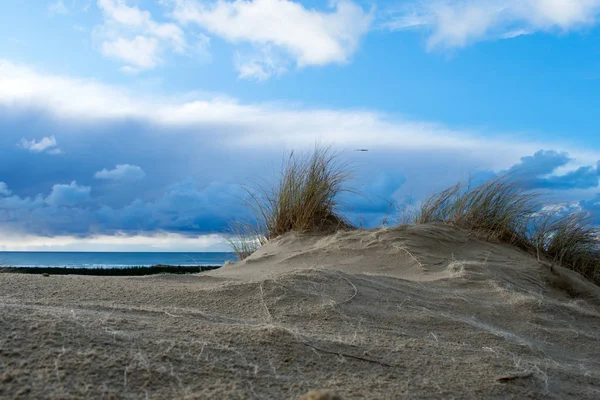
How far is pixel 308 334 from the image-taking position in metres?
2.47

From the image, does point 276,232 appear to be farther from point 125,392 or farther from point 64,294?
point 125,392

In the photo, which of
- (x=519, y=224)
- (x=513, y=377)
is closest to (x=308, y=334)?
(x=513, y=377)

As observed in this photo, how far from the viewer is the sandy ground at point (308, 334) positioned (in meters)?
1.82

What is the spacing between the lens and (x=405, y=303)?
345cm

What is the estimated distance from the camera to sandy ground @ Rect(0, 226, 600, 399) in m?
1.82

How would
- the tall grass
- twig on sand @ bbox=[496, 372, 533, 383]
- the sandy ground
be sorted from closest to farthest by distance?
the sandy ground < twig on sand @ bbox=[496, 372, 533, 383] < the tall grass

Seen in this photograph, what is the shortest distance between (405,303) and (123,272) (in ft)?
17.8

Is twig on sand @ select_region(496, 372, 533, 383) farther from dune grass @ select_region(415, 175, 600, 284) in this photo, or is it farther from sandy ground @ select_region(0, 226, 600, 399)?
dune grass @ select_region(415, 175, 600, 284)

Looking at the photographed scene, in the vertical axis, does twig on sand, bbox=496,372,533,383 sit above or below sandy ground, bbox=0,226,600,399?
below

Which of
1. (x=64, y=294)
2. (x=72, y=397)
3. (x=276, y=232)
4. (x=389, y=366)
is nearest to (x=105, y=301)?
(x=64, y=294)

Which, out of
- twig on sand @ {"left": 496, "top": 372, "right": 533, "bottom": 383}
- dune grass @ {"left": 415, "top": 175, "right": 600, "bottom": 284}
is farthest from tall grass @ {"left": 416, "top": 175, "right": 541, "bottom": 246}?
twig on sand @ {"left": 496, "top": 372, "right": 533, "bottom": 383}

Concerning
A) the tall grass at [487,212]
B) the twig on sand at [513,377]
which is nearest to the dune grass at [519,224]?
the tall grass at [487,212]

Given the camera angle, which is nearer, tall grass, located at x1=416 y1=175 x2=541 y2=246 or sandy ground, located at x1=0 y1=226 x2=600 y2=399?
sandy ground, located at x1=0 y1=226 x2=600 y2=399

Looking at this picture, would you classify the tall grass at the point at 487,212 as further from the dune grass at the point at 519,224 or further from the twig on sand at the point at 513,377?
the twig on sand at the point at 513,377
